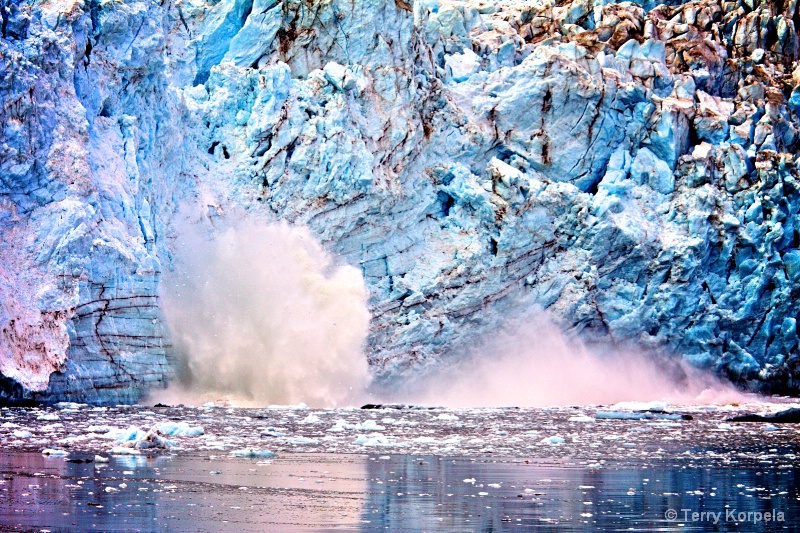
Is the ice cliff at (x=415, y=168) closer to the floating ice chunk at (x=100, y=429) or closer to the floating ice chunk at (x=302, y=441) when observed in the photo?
the floating ice chunk at (x=100, y=429)

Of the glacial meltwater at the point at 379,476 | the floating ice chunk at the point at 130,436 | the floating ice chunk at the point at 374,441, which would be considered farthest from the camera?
the floating ice chunk at the point at 374,441

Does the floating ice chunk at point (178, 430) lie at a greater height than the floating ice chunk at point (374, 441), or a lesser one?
Answer: greater

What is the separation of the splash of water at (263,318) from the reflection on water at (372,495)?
8.32 meters

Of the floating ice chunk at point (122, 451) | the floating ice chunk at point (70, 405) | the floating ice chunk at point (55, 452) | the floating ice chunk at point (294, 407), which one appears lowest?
the floating ice chunk at point (55, 452)

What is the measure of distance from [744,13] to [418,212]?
11711mm

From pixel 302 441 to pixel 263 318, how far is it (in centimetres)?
755

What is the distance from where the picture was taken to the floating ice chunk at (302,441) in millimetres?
9719

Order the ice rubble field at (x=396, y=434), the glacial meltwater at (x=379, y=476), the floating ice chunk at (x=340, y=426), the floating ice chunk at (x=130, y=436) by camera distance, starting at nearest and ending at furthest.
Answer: the glacial meltwater at (x=379, y=476)
the floating ice chunk at (x=130, y=436)
the ice rubble field at (x=396, y=434)
the floating ice chunk at (x=340, y=426)

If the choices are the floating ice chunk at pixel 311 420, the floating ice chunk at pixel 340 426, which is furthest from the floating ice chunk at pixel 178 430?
the floating ice chunk at pixel 311 420

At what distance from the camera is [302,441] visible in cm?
984

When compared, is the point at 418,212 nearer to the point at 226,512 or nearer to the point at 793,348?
the point at 793,348

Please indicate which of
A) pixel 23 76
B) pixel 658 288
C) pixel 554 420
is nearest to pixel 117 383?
pixel 23 76

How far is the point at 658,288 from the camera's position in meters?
21.1

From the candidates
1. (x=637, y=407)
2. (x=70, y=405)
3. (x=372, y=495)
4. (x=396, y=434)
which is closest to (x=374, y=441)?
(x=396, y=434)
